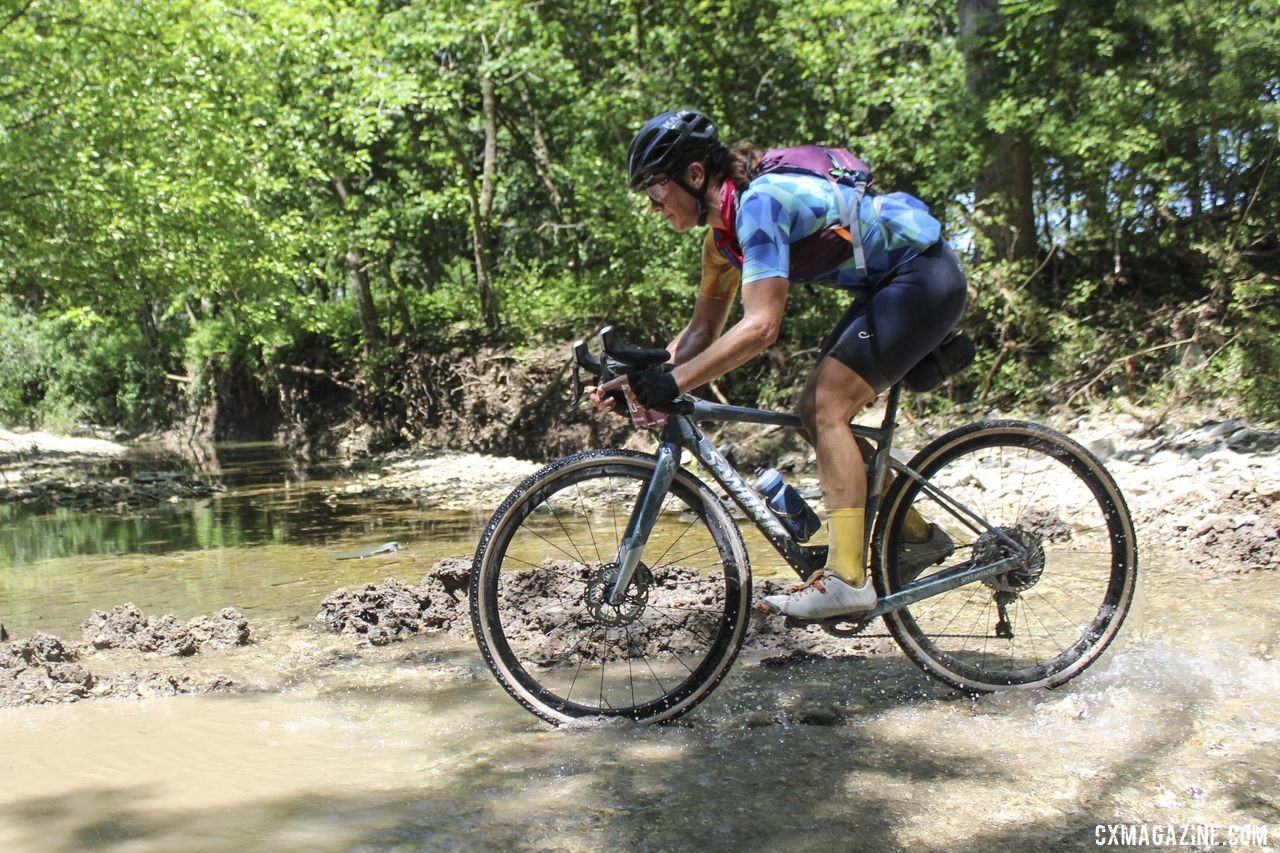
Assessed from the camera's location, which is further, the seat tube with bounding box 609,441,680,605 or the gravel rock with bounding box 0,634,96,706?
the gravel rock with bounding box 0,634,96,706

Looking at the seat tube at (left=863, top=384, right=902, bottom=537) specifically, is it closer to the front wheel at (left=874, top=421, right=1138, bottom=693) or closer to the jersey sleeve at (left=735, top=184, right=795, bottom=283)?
the front wheel at (left=874, top=421, right=1138, bottom=693)

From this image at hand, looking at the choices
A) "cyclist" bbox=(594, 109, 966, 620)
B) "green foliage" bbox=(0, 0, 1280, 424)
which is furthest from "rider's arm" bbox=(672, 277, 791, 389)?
"green foliage" bbox=(0, 0, 1280, 424)

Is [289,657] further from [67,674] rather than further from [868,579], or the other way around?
[868,579]

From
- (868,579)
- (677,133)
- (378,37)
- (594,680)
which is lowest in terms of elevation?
(594,680)

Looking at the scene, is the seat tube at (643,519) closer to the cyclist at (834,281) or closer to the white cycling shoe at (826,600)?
the cyclist at (834,281)

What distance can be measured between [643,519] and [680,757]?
0.86 m

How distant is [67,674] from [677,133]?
10.7 feet

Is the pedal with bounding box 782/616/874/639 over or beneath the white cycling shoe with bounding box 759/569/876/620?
beneath

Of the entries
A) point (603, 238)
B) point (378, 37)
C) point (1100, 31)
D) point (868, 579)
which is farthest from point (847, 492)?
point (378, 37)

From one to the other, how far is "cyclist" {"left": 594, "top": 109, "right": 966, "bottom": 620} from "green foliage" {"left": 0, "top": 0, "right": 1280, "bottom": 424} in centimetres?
721

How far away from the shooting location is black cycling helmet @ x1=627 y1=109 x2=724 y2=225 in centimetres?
351

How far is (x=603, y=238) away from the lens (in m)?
16.7

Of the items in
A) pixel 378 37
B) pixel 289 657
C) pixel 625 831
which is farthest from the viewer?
pixel 378 37

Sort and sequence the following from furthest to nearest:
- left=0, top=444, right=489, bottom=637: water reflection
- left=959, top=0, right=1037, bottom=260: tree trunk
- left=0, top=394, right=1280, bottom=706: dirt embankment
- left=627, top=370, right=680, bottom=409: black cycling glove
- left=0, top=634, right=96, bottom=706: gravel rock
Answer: left=959, top=0, right=1037, bottom=260: tree trunk
left=0, top=444, right=489, bottom=637: water reflection
left=0, top=394, right=1280, bottom=706: dirt embankment
left=0, top=634, right=96, bottom=706: gravel rock
left=627, top=370, right=680, bottom=409: black cycling glove
